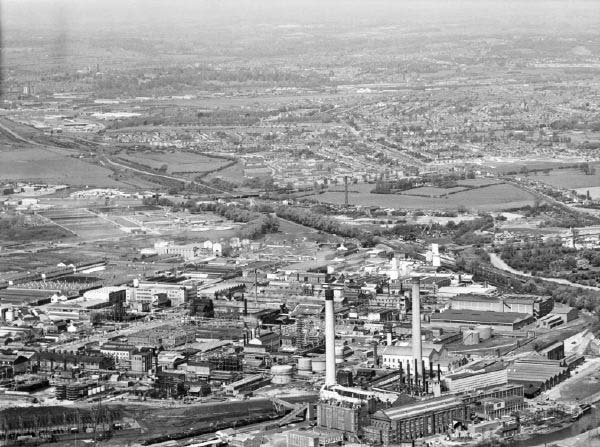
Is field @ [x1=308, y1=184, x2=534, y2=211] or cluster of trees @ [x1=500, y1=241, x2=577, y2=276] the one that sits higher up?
cluster of trees @ [x1=500, y1=241, x2=577, y2=276]

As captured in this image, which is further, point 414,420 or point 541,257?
point 541,257

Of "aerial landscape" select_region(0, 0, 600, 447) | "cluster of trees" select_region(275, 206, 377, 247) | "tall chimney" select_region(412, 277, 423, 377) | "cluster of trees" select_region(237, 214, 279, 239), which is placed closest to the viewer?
"aerial landscape" select_region(0, 0, 600, 447)

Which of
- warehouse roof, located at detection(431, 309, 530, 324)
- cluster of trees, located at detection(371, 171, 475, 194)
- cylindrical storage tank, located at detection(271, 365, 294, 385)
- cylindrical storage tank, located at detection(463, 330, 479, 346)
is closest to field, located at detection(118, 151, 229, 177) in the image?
cluster of trees, located at detection(371, 171, 475, 194)

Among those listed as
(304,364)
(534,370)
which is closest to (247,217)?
(304,364)

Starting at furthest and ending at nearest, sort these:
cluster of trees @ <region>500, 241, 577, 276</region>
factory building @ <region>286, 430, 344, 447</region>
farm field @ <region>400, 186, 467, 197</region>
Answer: farm field @ <region>400, 186, 467, 197</region>
cluster of trees @ <region>500, 241, 577, 276</region>
factory building @ <region>286, 430, 344, 447</region>

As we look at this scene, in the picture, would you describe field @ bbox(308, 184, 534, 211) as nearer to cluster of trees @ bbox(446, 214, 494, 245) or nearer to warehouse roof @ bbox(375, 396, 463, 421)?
cluster of trees @ bbox(446, 214, 494, 245)

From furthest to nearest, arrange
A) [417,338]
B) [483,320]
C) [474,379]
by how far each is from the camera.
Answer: [483,320], [417,338], [474,379]

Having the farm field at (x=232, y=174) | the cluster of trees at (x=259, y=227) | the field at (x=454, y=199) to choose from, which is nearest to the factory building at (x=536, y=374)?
the cluster of trees at (x=259, y=227)

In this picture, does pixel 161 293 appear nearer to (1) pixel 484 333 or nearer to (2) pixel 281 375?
(1) pixel 484 333
